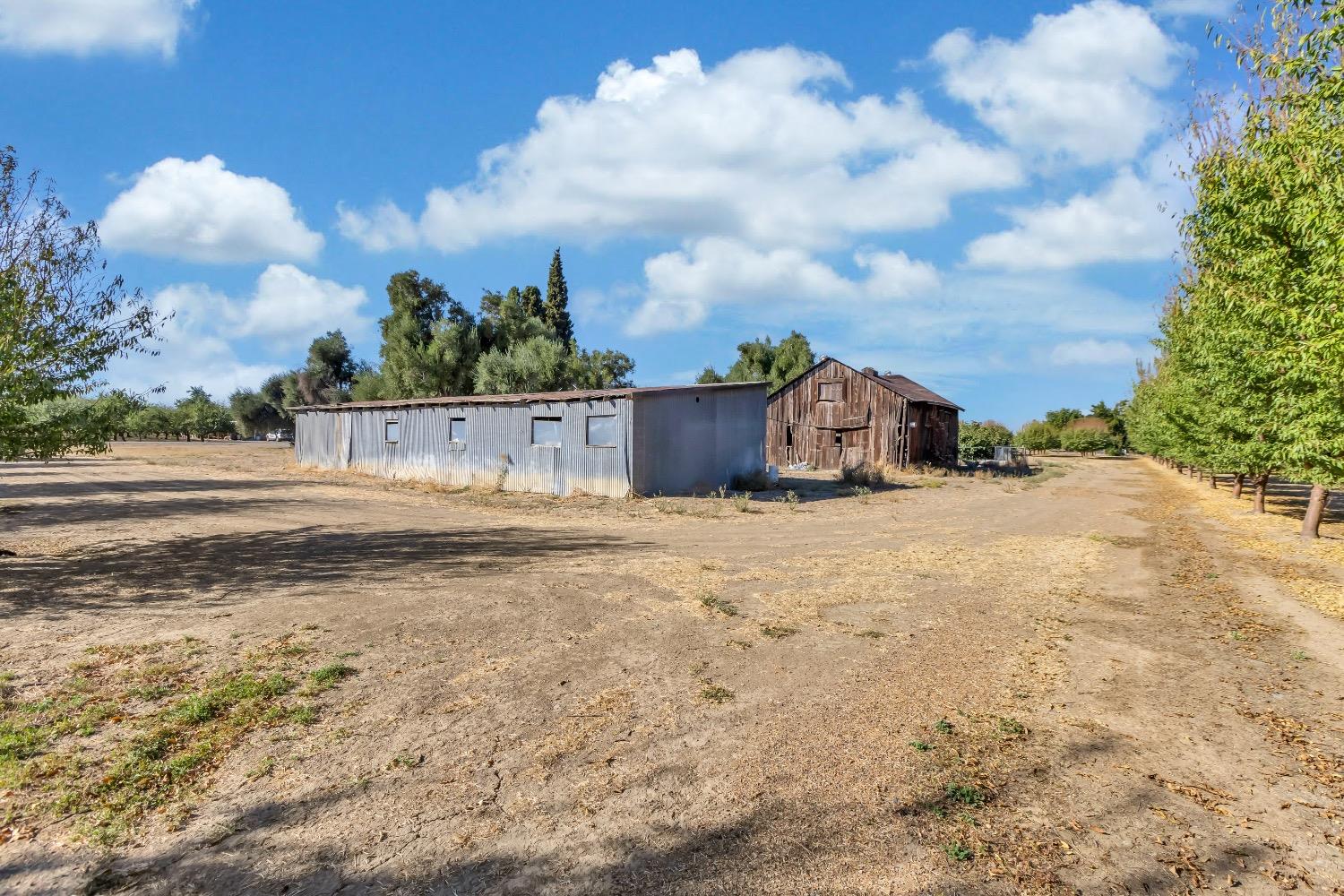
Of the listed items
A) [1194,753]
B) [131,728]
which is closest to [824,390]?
[1194,753]

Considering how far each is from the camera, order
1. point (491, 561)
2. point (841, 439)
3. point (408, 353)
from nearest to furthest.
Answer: point (491, 561), point (841, 439), point (408, 353)

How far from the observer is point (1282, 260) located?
436 inches

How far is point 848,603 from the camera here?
908 centimetres

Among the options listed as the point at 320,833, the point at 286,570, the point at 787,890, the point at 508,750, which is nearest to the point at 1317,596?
the point at 787,890

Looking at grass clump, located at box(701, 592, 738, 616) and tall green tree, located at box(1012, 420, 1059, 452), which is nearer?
grass clump, located at box(701, 592, 738, 616)

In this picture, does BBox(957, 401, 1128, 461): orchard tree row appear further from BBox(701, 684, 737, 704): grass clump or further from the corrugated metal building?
BBox(701, 684, 737, 704): grass clump

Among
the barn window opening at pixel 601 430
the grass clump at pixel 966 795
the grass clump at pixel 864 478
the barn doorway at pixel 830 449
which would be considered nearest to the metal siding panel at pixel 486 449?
the barn window opening at pixel 601 430

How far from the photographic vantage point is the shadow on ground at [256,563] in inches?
351

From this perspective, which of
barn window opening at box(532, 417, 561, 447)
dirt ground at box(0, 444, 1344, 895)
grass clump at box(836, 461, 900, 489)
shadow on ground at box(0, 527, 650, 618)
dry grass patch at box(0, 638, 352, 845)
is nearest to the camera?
dirt ground at box(0, 444, 1344, 895)

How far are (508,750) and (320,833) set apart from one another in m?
1.25

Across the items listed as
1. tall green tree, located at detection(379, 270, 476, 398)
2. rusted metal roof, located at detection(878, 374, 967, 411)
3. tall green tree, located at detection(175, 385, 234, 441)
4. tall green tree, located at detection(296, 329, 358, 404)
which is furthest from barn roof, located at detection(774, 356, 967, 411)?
tall green tree, located at detection(175, 385, 234, 441)

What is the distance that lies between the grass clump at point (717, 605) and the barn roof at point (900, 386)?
30.9 meters

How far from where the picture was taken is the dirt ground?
3.67 metres

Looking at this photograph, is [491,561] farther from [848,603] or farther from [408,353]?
[408,353]
